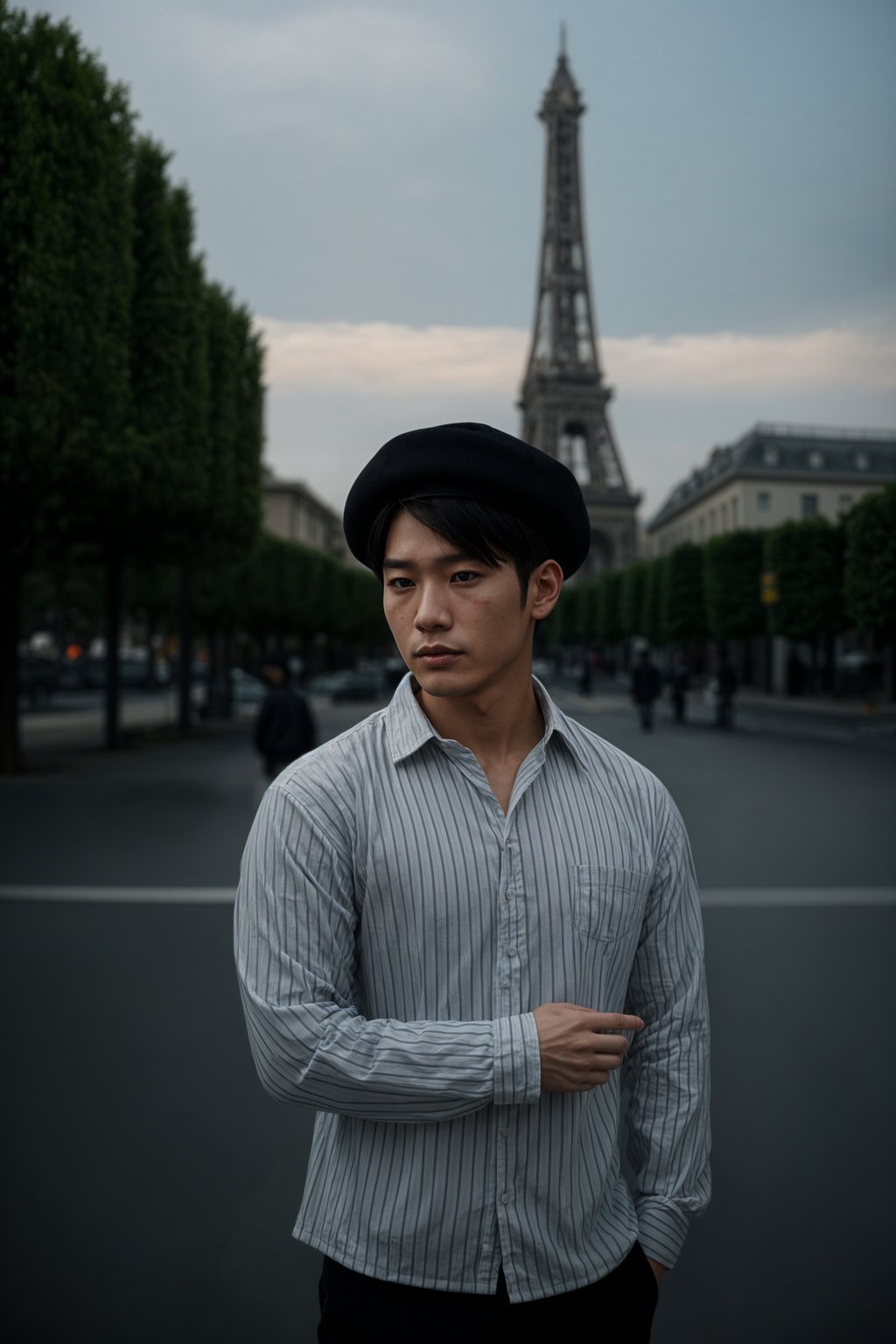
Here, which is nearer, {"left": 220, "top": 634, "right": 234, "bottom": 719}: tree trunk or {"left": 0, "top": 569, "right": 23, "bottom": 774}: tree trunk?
{"left": 0, "top": 569, "right": 23, "bottom": 774}: tree trunk

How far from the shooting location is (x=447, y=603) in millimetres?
1635

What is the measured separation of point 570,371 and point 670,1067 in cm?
11037

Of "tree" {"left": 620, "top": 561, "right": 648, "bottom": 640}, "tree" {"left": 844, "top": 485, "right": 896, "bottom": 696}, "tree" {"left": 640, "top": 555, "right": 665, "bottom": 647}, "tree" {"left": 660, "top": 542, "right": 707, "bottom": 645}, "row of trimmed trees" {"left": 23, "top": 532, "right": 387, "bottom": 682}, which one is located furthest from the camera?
"tree" {"left": 620, "top": 561, "right": 648, "bottom": 640}

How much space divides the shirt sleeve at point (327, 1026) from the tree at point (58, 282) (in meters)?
14.6

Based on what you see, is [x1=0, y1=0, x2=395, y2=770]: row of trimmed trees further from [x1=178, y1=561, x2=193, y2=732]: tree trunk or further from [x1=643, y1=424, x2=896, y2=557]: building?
[x1=643, y1=424, x2=896, y2=557]: building

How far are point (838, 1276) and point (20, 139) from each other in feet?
51.3

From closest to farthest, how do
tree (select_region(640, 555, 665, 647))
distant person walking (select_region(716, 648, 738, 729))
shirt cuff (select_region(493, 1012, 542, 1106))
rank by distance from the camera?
1. shirt cuff (select_region(493, 1012, 542, 1106))
2. distant person walking (select_region(716, 648, 738, 729))
3. tree (select_region(640, 555, 665, 647))

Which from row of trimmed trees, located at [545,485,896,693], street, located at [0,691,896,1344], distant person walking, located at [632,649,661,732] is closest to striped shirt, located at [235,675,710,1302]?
street, located at [0,691,896,1344]

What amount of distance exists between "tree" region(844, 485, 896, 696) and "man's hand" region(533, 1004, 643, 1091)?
3289cm

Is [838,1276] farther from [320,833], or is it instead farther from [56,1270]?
[320,833]

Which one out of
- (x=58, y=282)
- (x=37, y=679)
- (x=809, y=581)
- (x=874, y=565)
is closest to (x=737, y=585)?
(x=809, y=581)

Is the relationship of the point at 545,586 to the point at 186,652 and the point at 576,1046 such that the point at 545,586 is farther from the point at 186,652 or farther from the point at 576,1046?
the point at 186,652

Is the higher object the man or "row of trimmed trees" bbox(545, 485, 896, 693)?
"row of trimmed trees" bbox(545, 485, 896, 693)

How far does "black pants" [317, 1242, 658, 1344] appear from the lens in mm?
1597
